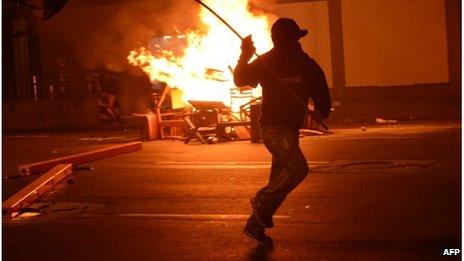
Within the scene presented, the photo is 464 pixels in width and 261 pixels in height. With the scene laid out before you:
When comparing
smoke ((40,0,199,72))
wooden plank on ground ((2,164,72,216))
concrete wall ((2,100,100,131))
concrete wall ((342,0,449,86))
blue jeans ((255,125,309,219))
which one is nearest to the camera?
blue jeans ((255,125,309,219))

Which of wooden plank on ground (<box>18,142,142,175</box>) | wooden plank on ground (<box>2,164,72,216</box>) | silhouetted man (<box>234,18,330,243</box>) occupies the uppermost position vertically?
silhouetted man (<box>234,18,330,243</box>)

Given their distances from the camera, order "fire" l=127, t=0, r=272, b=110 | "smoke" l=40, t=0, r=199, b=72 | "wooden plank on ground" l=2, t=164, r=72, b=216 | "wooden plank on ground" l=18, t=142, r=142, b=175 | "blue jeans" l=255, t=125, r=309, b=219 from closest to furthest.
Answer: "blue jeans" l=255, t=125, r=309, b=219 < "wooden plank on ground" l=2, t=164, r=72, b=216 < "wooden plank on ground" l=18, t=142, r=142, b=175 < "fire" l=127, t=0, r=272, b=110 < "smoke" l=40, t=0, r=199, b=72

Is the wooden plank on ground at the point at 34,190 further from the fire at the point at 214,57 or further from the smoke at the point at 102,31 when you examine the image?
the smoke at the point at 102,31

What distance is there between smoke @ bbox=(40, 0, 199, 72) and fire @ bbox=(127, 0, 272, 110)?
4614 mm

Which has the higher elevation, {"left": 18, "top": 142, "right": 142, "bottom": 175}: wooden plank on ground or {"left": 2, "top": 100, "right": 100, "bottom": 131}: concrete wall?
{"left": 2, "top": 100, "right": 100, "bottom": 131}: concrete wall

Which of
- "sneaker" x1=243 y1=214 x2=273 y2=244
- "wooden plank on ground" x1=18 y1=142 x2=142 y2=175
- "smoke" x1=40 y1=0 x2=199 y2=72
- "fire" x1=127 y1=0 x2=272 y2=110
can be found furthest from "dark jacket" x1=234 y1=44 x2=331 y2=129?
"smoke" x1=40 y1=0 x2=199 y2=72

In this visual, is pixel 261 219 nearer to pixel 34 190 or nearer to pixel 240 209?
pixel 240 209

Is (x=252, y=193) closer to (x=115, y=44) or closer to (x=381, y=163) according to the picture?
(x=381, y=163)

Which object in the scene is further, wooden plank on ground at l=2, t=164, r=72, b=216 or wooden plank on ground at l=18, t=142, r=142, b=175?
wooden plank on ground at l=18, t=142, r=142, b=175

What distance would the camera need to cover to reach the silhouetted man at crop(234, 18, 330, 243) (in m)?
6.69

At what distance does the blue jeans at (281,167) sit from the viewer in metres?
6.66

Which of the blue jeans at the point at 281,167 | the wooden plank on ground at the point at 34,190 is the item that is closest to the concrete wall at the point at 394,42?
the wooden plank on ground at the point at 34,190

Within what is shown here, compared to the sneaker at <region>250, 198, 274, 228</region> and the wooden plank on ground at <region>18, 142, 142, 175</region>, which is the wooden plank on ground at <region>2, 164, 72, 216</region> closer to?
the wooden plank on ground at <region>18, 142, 142, 175</region>

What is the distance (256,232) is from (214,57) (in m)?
10.9
